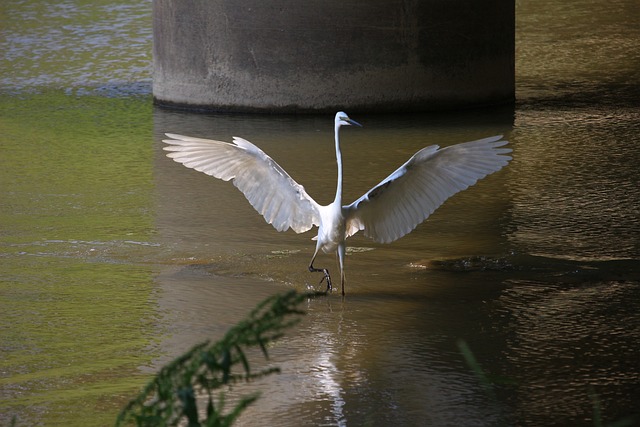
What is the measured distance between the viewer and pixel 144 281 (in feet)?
21.6

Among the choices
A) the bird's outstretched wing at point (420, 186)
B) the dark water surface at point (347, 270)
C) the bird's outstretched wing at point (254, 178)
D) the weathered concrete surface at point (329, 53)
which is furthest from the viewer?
the weathered concrete surface at point (329, 53)

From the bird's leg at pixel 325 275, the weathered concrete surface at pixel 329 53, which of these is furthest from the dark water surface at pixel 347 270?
the weathered concrete surface at pixel 329 53

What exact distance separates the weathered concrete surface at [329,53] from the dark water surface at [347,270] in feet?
0.81

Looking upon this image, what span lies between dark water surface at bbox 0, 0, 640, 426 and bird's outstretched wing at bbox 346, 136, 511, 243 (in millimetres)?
314

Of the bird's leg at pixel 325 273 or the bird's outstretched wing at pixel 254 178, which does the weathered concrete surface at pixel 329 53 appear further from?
the bird's leg at pixel 325 273

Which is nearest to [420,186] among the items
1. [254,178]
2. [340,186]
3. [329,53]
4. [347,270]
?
[340,186]

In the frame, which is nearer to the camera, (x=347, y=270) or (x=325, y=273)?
(x=325, y=273)

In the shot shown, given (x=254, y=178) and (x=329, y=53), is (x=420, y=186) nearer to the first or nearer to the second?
(x=254, y=178)

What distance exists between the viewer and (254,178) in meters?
6.66

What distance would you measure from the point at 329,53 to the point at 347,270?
15.5 feet

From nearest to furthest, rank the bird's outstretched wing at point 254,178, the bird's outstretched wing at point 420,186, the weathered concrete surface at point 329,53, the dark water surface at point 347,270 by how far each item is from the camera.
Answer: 1. the dark water surface at point 347,270
2. the bird's outstretched wing at point 420,186
3. the bird's outstretched wing at point 254,178
4. the weathered concrete surface at point 329,53

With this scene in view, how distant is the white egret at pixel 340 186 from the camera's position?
634 cm

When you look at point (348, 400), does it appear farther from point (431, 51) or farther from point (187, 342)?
point (431, 51)

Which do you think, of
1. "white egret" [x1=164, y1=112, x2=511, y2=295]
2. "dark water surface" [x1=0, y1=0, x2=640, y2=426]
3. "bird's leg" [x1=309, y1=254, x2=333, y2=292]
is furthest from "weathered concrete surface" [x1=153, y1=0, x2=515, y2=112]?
"bird's leg" [x1=309, y1=254, x2=333, y2=292]
